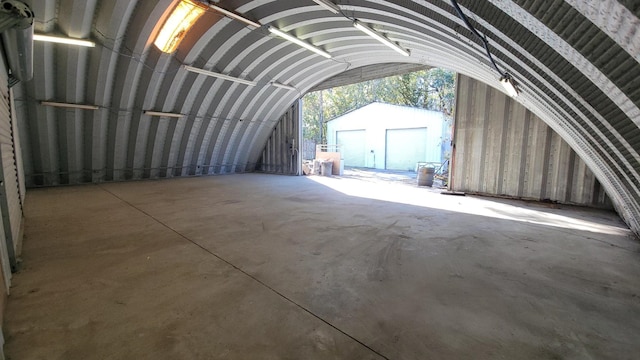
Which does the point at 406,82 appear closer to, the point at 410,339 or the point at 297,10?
the point at 297,10

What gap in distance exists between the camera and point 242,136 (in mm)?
12047

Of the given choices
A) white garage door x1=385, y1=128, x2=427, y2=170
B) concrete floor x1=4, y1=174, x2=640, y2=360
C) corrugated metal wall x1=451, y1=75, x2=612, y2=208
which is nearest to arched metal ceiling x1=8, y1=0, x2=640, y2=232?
corrugated metal wall x1=451, y1=75, x2=612, y2=208

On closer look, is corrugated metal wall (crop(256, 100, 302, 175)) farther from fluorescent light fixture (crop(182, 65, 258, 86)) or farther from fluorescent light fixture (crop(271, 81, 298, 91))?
fluorescent light fixture (crop(182, 65, 258, 86))

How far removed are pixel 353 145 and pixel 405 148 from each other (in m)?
4.40

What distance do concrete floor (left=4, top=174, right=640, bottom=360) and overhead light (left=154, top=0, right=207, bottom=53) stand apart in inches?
136

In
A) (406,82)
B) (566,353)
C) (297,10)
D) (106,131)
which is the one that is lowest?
(566,353)

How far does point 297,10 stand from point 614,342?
277 inches

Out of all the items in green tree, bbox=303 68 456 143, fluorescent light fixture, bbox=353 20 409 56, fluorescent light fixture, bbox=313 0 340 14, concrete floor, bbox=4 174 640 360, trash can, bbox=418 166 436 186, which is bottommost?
concrete floor, bbox=4 174 640 360

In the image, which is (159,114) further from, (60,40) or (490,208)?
(490,208)

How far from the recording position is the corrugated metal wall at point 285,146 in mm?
12461

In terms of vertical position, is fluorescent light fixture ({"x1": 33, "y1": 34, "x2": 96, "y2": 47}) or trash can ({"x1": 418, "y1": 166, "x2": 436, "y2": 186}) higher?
fluorescent light fixture ({"x1": 33, "y1": 34, "x2": 96, "y2": 47})

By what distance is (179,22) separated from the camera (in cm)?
521

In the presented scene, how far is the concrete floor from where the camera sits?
183 centimetres

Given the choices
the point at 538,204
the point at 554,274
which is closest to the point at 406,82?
the point at 538,204
